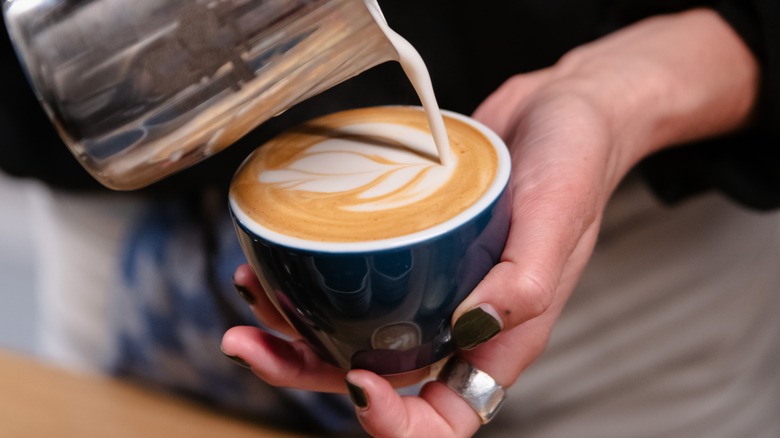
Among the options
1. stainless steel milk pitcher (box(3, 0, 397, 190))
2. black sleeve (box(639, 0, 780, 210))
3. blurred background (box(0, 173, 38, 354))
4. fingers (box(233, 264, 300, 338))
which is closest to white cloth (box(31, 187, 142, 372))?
fingers (box(233, 264, 300, 338))

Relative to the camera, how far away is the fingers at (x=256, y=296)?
0.57 m

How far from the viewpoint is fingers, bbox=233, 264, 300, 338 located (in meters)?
0.57

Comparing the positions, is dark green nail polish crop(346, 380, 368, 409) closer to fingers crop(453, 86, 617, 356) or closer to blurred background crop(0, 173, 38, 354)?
fingers crop(453, 86, 617, 356)

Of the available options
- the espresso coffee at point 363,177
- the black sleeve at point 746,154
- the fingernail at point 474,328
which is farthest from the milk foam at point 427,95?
the black sleeve at point 746,154

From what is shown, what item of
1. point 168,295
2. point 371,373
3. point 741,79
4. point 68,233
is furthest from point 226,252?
point 741,79

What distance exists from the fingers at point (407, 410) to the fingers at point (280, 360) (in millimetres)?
79

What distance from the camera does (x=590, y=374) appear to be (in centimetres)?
93

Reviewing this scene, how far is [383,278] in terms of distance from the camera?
0.44 meters

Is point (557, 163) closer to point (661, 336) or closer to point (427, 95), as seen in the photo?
point (427, 95)

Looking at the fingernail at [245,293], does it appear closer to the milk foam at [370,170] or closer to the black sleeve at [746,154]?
the milk foam at [370,170]

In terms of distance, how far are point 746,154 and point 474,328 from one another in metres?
0.49

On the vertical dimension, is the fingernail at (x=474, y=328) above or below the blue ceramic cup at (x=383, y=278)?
below

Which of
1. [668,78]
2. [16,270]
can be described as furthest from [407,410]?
[16,270]

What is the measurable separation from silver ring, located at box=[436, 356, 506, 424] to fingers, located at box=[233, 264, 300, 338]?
121 millimetres
